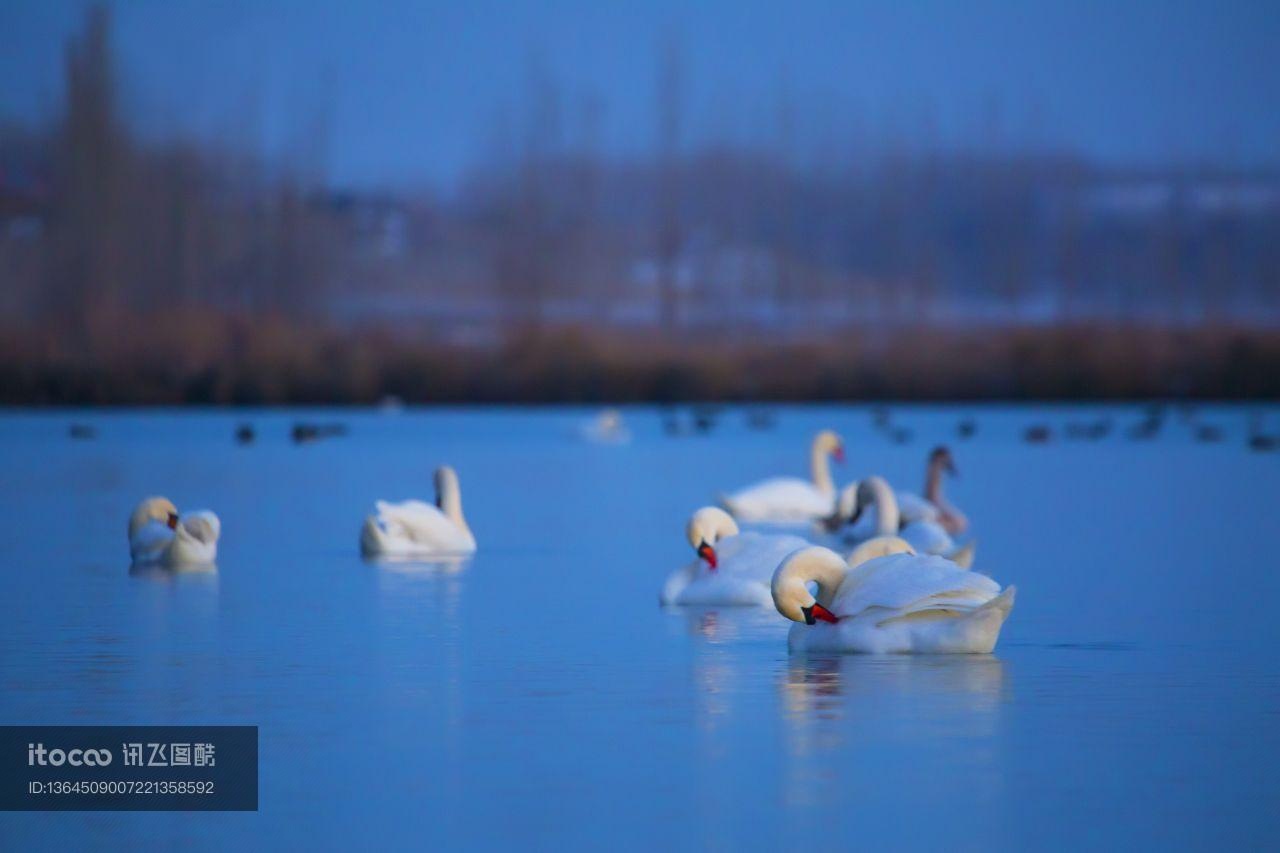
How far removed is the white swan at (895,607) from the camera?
806cm

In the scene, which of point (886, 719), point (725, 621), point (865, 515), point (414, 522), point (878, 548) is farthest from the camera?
point (865, 515)

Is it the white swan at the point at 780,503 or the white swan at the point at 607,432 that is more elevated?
the white swan at the point at 780,503

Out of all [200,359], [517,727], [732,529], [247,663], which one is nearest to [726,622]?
[732,529]

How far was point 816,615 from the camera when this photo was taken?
816cm

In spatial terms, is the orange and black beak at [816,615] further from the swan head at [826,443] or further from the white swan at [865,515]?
the swan head at [826,443]

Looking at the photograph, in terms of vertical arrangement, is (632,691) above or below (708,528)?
below

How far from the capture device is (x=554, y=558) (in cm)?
1258

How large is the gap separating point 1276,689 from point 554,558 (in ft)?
18.8

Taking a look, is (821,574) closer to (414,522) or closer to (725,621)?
(725,621)

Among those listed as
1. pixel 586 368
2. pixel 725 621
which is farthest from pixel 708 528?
pixel 586 368

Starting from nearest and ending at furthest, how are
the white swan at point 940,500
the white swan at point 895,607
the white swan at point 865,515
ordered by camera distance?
the white swan at point 895,607 → the white swan at point 865,515 → the white swan at point 940,500

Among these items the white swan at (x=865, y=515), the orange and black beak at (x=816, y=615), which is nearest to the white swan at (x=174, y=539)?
the white swan at (x=865, y=515)

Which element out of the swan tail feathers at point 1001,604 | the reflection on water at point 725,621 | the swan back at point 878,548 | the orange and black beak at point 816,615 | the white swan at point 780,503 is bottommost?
the white swan at point 780,503

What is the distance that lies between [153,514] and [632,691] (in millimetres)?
5468
